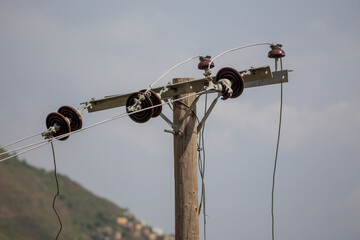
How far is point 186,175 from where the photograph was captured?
23.9 feet

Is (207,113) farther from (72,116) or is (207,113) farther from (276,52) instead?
(72,116)

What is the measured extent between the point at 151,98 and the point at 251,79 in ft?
4.43

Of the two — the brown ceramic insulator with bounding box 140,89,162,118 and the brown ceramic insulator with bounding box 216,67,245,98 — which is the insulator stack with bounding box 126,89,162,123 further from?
the brown ceramic insulator with bounding box 216,67,245,98

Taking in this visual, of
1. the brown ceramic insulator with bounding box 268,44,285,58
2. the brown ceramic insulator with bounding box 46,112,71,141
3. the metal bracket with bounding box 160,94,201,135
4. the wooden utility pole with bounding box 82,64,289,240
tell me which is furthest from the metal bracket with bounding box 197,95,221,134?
the brown ceramic insulator with bounding box 46,112,71,141

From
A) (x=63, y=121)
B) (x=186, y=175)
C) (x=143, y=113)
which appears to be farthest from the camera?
(x=186, y=175)

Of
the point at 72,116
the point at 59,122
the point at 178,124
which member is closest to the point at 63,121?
the point at 59,122

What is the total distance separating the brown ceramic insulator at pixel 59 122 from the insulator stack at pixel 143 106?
754 mm

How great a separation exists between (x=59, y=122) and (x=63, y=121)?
2.2 inches

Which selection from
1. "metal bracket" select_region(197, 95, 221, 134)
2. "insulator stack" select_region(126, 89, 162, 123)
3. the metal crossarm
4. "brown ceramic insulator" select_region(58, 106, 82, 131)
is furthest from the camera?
"metal bracket" select_region(197, 95, 221, 134)

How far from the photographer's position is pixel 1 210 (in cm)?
5053

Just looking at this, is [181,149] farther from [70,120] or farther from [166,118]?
[70,120]

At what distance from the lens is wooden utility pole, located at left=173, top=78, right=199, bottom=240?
284 inches

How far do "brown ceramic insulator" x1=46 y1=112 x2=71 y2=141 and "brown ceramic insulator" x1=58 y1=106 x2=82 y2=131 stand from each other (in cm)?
24

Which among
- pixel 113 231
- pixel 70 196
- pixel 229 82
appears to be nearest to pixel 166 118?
pixel 229 82
